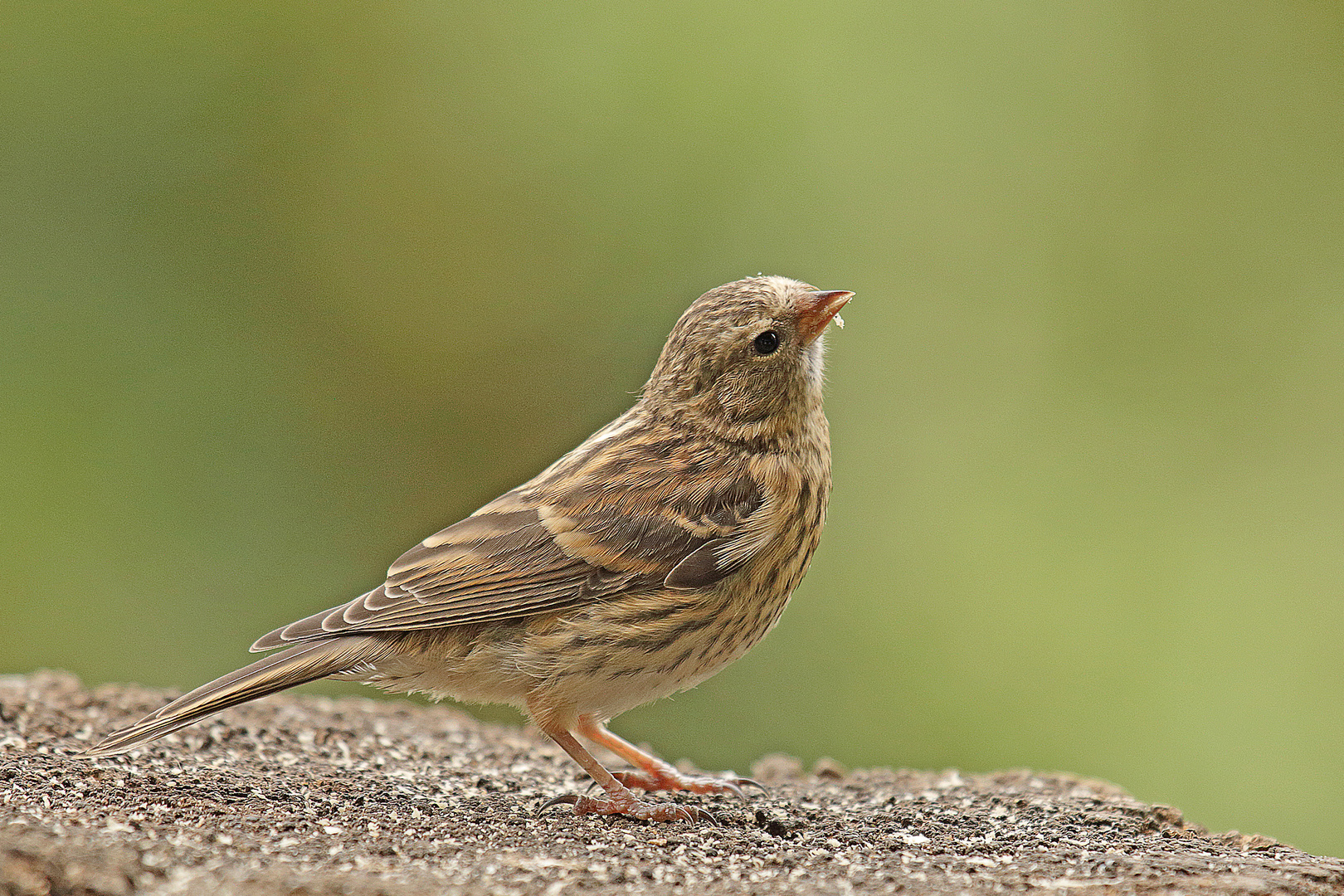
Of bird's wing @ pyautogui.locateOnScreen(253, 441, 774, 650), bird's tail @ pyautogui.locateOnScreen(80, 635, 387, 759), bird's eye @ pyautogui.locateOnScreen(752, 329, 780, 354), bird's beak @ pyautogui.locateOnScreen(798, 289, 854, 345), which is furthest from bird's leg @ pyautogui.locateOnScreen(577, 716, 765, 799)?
bird's beak @ pyautogui.locateOnScreen(798, 289, 854, 345)

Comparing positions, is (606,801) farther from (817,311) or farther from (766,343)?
(817,311)

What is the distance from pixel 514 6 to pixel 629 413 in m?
3.53

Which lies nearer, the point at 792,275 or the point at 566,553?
the point at 566,553

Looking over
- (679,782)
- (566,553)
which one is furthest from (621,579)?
(679,782)

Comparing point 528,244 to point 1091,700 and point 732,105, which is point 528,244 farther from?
point 1091,700

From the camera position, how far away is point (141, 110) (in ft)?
24.6

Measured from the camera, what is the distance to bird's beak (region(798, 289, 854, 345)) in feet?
17.0

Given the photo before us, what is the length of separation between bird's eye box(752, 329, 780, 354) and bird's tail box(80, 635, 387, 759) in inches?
68.8

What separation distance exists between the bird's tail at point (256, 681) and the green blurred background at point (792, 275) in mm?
2560

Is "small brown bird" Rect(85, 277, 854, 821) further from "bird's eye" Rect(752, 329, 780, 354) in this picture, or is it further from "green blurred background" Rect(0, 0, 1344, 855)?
"green blurred background" Rect(0, 0, 1344, 855)

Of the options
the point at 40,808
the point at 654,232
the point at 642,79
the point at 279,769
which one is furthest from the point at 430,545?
the point at 642,79

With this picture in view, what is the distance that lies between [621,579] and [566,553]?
22cm

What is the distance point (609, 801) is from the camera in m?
4.70

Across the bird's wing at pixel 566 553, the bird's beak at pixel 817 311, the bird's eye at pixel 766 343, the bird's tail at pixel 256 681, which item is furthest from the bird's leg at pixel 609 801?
the bird's beak at pixel 817 311
